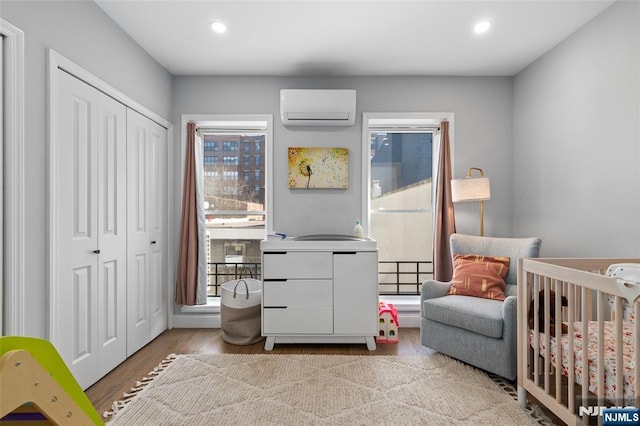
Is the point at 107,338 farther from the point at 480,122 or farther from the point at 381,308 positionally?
the point at 480,122

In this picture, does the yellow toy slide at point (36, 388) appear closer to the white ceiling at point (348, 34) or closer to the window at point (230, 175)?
the white ceiling at point (348, 34)

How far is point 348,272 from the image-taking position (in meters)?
2.90

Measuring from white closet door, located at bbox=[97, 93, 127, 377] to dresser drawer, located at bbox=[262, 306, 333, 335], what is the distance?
107 cm

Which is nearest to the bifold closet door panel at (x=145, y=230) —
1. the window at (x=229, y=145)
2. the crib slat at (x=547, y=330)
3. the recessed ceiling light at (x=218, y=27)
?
the window at (x=229, y=145)

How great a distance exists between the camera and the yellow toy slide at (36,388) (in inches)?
30.7

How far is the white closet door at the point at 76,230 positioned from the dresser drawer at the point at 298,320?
120 centimetres

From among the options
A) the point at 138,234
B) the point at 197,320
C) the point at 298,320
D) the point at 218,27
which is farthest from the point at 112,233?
the point at 218,27

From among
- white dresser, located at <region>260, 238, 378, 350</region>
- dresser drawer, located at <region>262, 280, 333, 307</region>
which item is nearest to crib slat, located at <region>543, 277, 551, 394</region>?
white dresser, located at <region>260, 238, 378, 350</region>

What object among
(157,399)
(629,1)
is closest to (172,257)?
(157,399)

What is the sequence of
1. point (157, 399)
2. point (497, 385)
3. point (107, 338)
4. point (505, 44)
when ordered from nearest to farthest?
1. point (157, 399)
2. point (497, 385)
3. point (107, 338)
4. point (505, 44)

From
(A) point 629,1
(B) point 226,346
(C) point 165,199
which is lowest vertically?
(B) point 226,346

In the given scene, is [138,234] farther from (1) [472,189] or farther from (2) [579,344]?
(2) [579,344]

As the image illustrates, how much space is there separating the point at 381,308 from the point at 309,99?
2.00 metres

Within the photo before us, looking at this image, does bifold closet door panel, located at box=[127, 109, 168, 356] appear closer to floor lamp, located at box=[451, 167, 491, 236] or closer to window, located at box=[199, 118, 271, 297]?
window, located at box=[199, 118, 271, 297]
